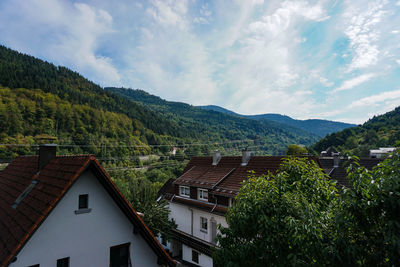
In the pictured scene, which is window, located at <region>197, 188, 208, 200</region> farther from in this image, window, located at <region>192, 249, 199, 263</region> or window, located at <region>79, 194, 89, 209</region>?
window, located at <region>79, 194, 89, 209</region>

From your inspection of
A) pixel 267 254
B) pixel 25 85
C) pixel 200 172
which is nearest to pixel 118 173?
pixel 200 172

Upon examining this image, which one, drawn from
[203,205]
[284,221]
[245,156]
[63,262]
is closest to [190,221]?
[203,205]

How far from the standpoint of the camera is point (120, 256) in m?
8.15

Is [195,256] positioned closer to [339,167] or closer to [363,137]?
[339,167]

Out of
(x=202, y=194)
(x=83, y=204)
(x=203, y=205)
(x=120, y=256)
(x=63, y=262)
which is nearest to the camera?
(x=63, y=262)

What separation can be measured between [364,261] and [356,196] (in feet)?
4.47

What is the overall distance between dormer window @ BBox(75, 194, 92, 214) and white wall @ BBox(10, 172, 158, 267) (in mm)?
118

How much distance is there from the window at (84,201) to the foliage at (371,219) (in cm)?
780

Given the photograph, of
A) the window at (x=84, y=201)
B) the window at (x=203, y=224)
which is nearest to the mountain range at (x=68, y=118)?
the window at (x=203, y=224)

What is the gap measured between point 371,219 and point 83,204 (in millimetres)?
8498

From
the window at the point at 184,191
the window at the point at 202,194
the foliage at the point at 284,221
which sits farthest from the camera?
the window at the point at 184,191

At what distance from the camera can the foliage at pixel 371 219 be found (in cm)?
351

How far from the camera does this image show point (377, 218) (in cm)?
387

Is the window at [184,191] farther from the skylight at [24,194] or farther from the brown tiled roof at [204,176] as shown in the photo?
the skylight at [24,194]
